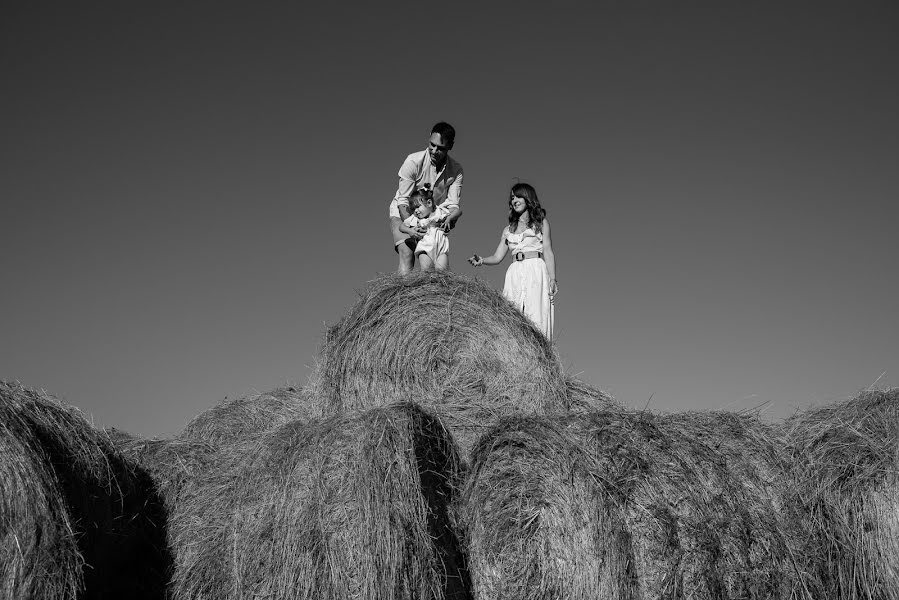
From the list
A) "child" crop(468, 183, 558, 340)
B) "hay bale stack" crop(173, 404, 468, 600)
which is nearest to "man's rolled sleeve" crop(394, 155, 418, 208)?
"child" crop(468, 183, 558, 340)

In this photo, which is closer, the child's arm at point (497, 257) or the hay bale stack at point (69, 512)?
the hay bale stack at point (69, 512)

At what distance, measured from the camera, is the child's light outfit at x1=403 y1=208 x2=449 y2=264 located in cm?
859

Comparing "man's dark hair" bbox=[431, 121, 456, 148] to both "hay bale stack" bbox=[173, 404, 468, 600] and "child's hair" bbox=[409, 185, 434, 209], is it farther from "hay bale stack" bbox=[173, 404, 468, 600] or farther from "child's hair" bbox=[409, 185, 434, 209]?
"hay bale stack" bbox=[173, 404, 468, 600]

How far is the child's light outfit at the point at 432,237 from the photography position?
8.59m

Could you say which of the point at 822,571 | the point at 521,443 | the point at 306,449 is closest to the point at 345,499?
the point at 306,449

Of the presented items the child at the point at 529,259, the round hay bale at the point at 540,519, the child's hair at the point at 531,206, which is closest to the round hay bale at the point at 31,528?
the round hay bale at the point at 540,519

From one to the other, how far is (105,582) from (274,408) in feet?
8.81

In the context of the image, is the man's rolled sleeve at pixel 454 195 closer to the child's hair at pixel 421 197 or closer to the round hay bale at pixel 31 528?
the child's hair at pixel 421 197

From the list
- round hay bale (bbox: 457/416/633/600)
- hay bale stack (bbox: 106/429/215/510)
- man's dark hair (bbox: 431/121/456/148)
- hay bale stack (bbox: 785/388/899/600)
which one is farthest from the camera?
man's dark hair (bbox: 431/121/456/148)

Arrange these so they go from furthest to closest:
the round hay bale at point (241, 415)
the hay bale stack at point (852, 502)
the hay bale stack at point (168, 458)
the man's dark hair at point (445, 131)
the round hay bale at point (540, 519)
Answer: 1. the man's dark hair at point (445, 131)
2. the round hay bale at point (241, 415)
3. the hay bale stack at point (168, 458)
4. the hay bale stack at point (852, 502)
5. the round hay bale at point (540, 519)

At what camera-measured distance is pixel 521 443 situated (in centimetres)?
534

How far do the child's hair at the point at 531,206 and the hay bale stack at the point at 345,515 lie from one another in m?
3.98

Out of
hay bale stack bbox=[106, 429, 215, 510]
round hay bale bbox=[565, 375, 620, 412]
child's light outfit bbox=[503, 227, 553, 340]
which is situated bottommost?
hay bale stack bbox=[106, 429, 215, 510]

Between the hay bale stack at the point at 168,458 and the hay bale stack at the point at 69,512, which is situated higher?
the hay bale stack at the point at 168,458
